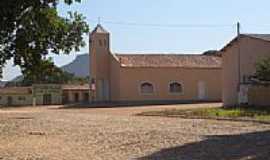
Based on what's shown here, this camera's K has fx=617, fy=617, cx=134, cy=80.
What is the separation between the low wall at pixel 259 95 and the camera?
1672 inches

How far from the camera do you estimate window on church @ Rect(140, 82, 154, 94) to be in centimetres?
6831

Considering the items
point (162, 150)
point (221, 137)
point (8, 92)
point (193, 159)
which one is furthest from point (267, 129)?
point (8, 92)

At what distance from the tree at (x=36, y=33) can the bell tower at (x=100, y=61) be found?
4955 centimetres

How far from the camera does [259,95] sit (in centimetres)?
4347

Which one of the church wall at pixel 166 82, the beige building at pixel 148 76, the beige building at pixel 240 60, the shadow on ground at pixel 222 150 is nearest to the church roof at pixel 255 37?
the beige building at pixel 240 60

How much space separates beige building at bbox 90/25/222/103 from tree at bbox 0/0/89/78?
46.6m

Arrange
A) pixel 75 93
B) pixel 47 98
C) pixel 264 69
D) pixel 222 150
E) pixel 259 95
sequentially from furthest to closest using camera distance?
pixel 75 93 < pixel 47 98 < pixel 259 95 < pixel 264 69 < pixel 222 150

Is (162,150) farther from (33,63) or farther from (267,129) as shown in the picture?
(267,129)

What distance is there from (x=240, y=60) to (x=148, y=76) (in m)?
21.3

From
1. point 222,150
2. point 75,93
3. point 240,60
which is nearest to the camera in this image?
point 222,150

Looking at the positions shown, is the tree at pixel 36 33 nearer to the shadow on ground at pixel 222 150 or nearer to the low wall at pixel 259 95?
the shadow on ground at pixel 222 150

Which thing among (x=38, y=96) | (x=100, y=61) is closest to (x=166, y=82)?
(x=100, y=61)

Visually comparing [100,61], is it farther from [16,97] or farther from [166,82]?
[16,97]

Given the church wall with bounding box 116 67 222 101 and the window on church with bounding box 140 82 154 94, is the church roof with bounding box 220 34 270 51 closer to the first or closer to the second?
the church wall with bounding box 116 67 222 101
